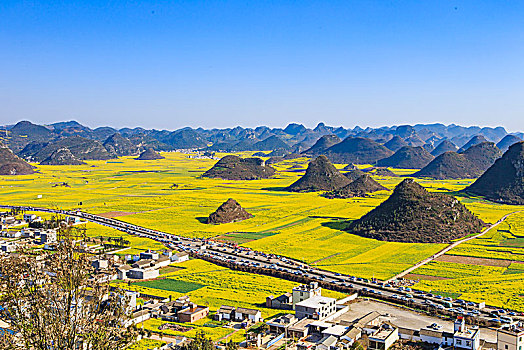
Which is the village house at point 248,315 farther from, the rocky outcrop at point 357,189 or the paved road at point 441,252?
the rocky outcrop at point 357,189

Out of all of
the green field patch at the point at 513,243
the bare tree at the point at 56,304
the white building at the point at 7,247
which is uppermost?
the bare tree at the point at 56,304

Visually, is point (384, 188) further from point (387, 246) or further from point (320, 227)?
point (387, 246)

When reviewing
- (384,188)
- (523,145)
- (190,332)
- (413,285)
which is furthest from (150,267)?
(523,145)

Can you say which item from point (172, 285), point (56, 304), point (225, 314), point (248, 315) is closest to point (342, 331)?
point (248, 315)

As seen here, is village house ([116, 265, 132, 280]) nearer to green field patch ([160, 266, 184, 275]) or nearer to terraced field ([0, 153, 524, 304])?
green field patch ([160, 266, 184, 275])

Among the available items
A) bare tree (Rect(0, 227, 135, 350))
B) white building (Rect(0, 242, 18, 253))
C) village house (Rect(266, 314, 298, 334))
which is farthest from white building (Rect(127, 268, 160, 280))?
bare tree (Rect(0, 227, 135, 350))

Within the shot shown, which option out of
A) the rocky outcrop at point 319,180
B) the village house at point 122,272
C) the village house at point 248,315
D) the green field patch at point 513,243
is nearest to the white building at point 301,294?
the village house at point 248,315
